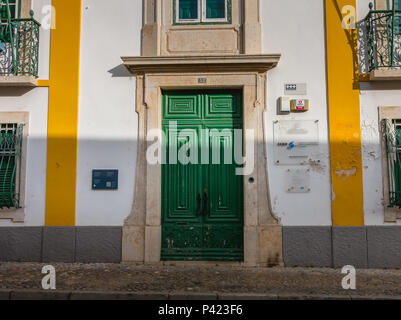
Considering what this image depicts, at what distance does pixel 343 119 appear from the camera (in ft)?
23.5

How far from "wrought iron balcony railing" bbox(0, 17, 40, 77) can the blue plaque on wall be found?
7.59 ft

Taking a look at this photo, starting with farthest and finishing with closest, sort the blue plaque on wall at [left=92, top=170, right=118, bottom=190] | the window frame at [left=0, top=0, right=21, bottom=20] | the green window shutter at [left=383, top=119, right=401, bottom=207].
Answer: the window frame at [left=0, top=0, right=21, bottom=20] → the blue plaque on wall at [left=92, top=170, right=118, bottom=190] → the green window shutter at [left=383, top=119, right=401, bottom=207]

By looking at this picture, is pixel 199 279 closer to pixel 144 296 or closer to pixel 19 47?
pixel 144 296

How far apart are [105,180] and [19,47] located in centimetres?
315

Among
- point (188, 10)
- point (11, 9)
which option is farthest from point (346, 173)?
point (11, 9)

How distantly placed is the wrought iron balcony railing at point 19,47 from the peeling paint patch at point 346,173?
6.02 metres

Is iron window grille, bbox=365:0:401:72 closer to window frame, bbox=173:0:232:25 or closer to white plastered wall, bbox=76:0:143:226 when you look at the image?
window frame, bbox=173:0:232:25

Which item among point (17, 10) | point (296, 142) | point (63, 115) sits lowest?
point (296, 142)

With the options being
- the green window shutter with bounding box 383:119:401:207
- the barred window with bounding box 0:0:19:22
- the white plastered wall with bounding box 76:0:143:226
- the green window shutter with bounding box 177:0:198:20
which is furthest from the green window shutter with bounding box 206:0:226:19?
the barred window with bounding box 0:0:19:22

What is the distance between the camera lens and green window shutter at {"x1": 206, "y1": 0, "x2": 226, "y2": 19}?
7660 mm

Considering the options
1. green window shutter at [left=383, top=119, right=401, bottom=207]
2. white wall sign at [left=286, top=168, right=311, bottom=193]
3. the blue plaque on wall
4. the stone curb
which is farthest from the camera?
the blue plaque on wall

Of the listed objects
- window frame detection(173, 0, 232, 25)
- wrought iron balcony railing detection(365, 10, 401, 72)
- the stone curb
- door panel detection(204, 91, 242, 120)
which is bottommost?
the stone curb

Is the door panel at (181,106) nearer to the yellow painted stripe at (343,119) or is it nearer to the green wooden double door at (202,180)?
the green wooden double door at (202,180)

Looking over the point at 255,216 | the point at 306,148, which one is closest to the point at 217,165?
the point at 255,216
